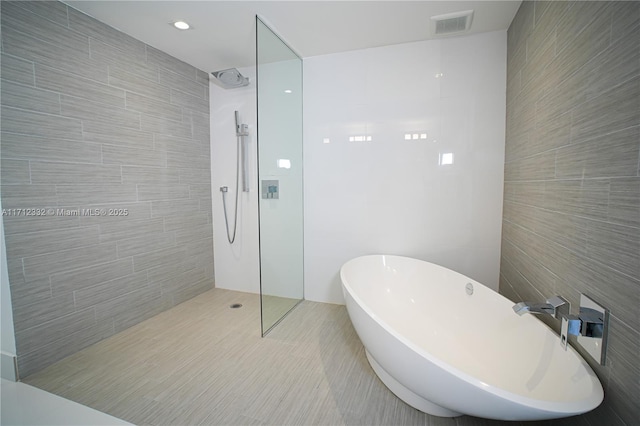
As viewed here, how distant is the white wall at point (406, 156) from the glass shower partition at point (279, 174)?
176 millimetres

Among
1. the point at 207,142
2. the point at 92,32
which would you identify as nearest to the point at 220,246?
Result: the point at 207,142

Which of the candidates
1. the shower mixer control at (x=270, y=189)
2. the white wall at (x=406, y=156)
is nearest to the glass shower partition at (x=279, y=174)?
the shower mixer control at (x=270, y=189)

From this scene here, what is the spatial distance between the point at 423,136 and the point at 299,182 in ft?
4.05

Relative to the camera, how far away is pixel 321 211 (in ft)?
9.40

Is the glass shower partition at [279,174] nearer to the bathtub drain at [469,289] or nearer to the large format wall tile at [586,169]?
the bathtub drain at [469,289]

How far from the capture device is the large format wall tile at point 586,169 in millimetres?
931

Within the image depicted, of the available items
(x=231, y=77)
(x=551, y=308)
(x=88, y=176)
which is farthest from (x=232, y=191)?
(x=551, y=308)

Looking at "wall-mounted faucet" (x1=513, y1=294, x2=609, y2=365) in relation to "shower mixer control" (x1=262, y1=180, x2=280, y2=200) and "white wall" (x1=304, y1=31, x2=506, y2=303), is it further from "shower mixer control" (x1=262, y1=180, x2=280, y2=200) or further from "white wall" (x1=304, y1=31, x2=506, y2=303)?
"shower mixer control" (x1=262, y1=180, x2=280, y2=200)

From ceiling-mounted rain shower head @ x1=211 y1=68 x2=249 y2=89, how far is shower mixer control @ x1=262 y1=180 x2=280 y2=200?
1.29 metres

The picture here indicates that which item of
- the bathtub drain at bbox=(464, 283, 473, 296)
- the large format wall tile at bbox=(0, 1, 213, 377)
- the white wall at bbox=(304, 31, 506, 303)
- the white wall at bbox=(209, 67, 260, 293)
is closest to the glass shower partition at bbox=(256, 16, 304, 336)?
the white wall at bbox=(304, 31, 506, 303)

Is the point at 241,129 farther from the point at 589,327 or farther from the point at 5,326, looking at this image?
the point at 589,327

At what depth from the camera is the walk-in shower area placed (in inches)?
45.4

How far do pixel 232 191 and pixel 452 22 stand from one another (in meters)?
2.58

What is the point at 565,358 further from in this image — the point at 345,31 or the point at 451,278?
the point at 345,31
